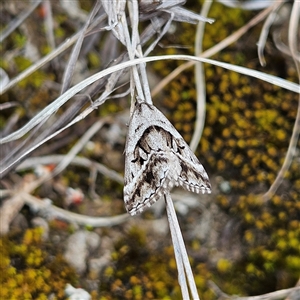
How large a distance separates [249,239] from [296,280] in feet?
0.78

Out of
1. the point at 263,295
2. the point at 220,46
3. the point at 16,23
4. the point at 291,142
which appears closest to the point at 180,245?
the point at 263,295

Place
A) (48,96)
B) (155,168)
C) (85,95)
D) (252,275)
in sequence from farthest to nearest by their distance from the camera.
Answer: (48,96), (252,275), (85,95), (155,168)

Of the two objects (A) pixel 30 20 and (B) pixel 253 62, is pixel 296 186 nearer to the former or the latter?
(B) pixel 253 62

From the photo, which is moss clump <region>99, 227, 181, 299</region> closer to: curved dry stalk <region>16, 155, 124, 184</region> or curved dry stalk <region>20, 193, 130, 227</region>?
curved dry stalk <region>20, 193, 130, 227</region>

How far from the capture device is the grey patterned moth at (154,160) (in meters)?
1.40

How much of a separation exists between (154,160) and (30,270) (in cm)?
63

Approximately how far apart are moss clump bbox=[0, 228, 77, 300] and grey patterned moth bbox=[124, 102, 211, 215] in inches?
18.4

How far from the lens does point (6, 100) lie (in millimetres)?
1957

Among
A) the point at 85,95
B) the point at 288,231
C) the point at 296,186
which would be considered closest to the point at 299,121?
the point at 296,186

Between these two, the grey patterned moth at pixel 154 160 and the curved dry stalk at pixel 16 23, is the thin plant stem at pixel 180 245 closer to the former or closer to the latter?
the grey patterned moth at pixel 154 160

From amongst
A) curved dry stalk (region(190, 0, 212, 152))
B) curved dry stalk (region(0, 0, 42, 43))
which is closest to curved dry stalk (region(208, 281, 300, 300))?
curved dry stalk (region(190, 0, 212, 152))

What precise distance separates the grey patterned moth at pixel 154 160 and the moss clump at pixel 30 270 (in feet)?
1.53

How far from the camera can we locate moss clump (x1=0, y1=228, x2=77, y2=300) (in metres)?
1.54

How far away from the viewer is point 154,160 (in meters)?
1.43
